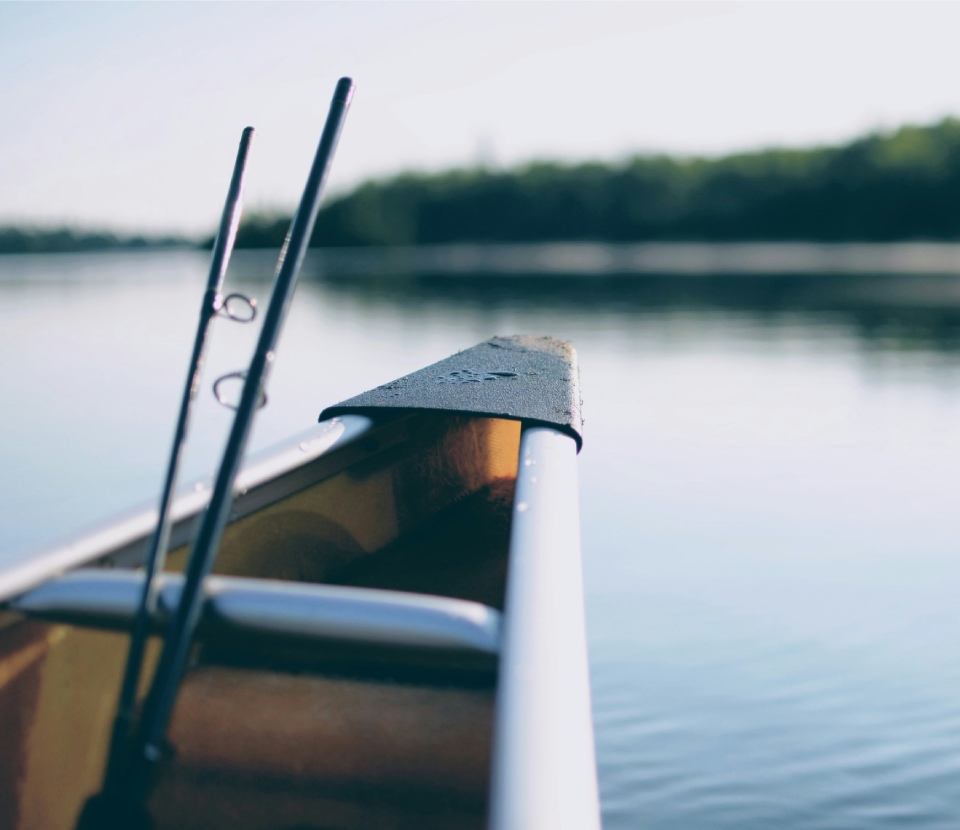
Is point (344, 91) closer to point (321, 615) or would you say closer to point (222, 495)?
point (222, 495)

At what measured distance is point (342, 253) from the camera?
97875 mm

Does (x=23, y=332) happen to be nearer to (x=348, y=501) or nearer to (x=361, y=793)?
(x=348, y=501)

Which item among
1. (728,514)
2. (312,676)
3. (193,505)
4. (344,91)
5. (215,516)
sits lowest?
(312,676)

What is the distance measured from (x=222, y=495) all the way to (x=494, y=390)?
2.52 metres

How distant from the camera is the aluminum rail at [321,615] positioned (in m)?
1.46

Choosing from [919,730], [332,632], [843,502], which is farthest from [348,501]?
[843,502]

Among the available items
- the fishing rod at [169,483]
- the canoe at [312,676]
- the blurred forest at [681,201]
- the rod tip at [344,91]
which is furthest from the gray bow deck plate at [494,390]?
the blurred forest at [681,201]

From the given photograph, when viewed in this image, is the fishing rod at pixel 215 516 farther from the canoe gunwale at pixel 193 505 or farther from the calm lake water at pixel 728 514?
the calm lake water at pixel 728 514

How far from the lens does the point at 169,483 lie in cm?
158

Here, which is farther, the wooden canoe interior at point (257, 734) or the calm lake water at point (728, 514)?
the calm lake water at point (728, 514)

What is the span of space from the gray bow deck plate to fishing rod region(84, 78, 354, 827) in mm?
1947

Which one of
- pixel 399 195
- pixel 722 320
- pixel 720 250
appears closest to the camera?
pixel 722 320

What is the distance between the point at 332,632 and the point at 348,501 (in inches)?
73.1

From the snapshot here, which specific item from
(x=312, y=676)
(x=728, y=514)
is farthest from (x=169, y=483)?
(x=728, y=514)
